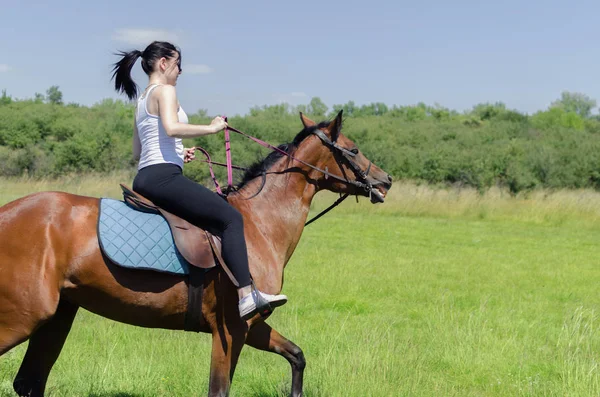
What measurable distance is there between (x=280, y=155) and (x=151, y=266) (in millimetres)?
1566

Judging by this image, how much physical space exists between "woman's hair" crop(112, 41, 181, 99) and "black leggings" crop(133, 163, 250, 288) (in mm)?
809

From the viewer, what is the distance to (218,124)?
4723mm

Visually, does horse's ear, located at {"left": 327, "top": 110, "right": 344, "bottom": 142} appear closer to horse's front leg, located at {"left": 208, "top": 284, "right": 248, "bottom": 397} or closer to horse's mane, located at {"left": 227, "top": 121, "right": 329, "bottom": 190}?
horse's mane, located at {"left": 227, "top": 121, "right": 329, "bottom": 190}

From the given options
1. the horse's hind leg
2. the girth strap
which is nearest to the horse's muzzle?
the girth strap

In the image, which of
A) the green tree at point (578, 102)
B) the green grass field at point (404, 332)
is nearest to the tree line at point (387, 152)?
the green grass field at point (404, 332)

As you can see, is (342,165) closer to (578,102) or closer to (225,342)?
(225,342)

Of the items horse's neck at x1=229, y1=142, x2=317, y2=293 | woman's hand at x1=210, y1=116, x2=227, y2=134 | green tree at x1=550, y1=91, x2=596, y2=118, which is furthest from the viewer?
green tree at x1=550, y1=91, x2=596, y2=118

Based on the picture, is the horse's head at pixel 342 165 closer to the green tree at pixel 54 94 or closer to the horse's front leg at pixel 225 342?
the horse's front leg at pixel 225 342

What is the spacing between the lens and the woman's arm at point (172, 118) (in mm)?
4438

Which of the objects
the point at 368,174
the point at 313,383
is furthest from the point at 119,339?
the point at 368,174

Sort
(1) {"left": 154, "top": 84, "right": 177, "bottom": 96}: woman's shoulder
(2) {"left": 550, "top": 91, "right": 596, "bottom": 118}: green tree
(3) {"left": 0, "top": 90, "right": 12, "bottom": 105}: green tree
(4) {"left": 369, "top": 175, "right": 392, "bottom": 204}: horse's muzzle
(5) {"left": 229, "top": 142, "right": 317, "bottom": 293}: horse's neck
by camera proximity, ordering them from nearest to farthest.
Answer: (1) {"left": 154, "top": 84, "right": 177, "bottom": 96}: woman's shoulder
(5) {"left": 229, "top": 142, "right": 317, "bottom": 293}: horse's neck
(4) {"left": 369, "top": 175, "right": 392, "bottom": 204}: horse's muzzle
(3) {"left": 0, "top": 90, "right": 12, "bottom": 105}: green tree
(2) {"left": 550, "top": 91, "right": 596, "bottom": 118}: green tree

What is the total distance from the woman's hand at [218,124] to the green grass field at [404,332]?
2.37 metres

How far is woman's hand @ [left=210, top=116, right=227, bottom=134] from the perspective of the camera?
465 centimetres

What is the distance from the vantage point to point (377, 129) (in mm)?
59438
